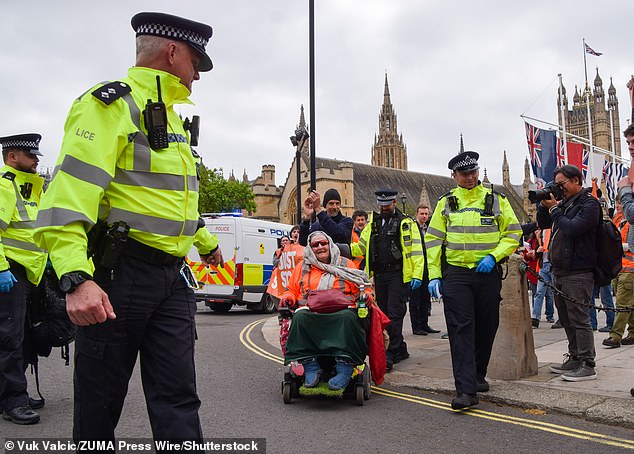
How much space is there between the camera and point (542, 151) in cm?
2308

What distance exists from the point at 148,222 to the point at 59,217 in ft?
1.33

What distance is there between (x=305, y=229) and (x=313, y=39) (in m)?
6.19

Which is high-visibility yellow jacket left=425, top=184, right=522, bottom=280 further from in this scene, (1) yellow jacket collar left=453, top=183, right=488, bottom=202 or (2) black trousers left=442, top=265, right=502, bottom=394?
(2) black trousers left=442, top=265, right=502, bottom=394

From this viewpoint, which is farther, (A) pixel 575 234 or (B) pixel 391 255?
(B) pixel 391 255

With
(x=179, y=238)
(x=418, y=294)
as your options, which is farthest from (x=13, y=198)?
(x=418, y=294)

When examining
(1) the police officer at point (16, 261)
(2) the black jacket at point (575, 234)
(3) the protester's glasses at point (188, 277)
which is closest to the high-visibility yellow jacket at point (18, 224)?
(1) the police officer at point (16, 261)

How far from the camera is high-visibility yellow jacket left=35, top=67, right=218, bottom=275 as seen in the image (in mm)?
2383

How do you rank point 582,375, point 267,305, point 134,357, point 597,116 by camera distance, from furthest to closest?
point 597,116 → point 267,305 → point 582,375 → point 134,357

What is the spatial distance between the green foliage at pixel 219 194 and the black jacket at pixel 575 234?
48363 millimetres

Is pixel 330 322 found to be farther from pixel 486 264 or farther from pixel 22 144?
pixel 22 144

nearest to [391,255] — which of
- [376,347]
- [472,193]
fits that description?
[376,347]

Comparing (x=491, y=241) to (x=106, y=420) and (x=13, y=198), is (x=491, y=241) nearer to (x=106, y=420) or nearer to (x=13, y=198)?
(x=106, y=420)

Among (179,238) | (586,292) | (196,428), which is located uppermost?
(179,238)

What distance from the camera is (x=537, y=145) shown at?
915 inches
